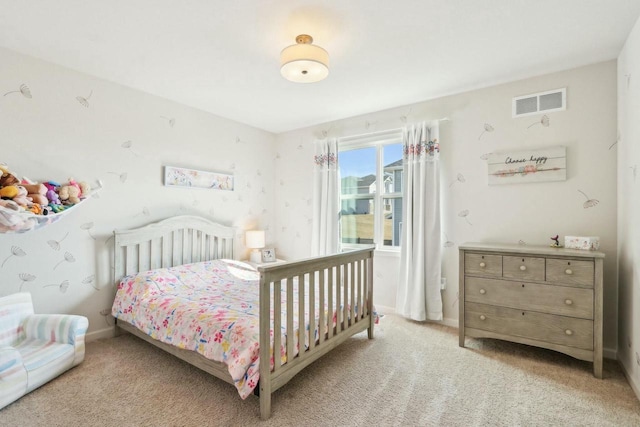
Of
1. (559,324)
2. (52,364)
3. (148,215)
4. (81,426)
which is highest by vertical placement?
(148,215)

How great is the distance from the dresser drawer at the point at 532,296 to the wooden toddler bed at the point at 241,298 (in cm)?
93

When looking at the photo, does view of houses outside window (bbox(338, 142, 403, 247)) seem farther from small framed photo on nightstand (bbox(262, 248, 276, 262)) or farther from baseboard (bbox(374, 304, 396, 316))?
small framed photo on nightstand (bbox(262, 248, 276, 262))

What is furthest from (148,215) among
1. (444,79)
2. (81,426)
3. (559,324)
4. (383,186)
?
(559,324)

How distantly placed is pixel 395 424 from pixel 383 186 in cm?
261

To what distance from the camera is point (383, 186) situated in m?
3.79

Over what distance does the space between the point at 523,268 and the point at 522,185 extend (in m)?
0.83

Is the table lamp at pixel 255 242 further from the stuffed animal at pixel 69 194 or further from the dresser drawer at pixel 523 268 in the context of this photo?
the dresser drawer at pixel 523 268

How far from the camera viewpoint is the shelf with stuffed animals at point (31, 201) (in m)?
1.88

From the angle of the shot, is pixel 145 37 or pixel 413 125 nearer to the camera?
pixel 145 37

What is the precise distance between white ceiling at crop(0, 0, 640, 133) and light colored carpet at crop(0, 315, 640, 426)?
240 centimetres

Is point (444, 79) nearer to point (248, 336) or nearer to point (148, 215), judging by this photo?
point (248, 336)

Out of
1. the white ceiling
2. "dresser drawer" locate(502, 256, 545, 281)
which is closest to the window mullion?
the white ceiling

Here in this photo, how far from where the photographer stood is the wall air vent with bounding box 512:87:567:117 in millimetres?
2648

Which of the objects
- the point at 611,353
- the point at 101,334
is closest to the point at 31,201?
the point at 101,334
